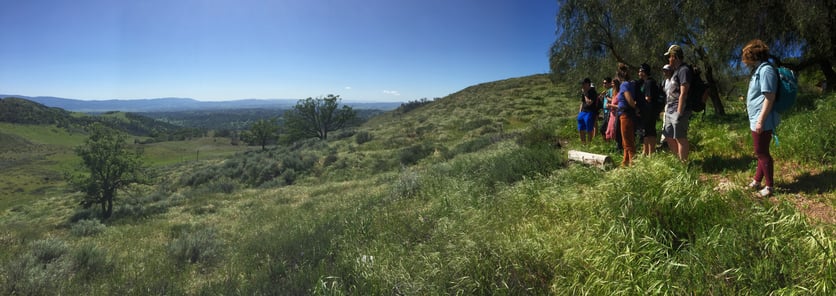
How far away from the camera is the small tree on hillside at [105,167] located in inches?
764

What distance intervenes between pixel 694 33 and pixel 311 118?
4693 cm

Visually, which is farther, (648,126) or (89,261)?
(89,261)

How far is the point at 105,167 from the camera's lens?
2058cm

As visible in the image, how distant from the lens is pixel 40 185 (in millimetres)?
48406

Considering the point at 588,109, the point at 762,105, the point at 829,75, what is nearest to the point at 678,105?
the point at 762,105

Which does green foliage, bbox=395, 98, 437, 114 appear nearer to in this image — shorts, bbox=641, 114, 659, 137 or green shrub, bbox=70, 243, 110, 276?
green shrub, bbox=70, 243, 110, 276

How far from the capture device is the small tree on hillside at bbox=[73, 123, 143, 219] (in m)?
19.4

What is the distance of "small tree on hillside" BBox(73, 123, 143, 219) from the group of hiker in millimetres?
23271

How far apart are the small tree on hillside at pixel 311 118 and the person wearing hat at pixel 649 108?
4676 cm

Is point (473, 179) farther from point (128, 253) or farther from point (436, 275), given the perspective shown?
point (128, 253)

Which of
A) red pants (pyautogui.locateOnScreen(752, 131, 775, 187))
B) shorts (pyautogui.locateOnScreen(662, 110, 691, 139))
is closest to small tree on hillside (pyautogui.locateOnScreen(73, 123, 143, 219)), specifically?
shorts (pyautogui.locateOnScreen(662, 110, 691, 139))

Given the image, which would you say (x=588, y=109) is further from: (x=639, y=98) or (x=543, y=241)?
(x=543, y=241)

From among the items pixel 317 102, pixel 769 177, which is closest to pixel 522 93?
pixel 317 102

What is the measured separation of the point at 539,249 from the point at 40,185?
69.4 m
